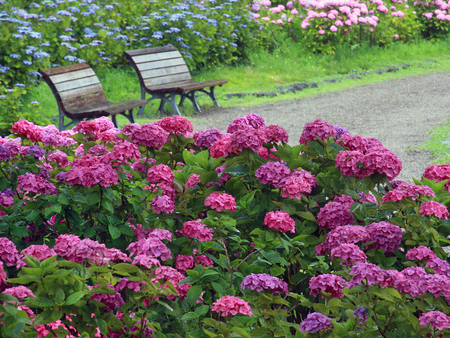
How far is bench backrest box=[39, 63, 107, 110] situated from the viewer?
673cm

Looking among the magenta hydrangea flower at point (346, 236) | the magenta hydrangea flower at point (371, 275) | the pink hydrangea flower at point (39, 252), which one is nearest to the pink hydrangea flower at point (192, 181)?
the magenta hydrangea flower at point (346, 236)

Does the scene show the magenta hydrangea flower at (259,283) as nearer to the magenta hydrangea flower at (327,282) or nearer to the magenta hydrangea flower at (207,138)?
the magenta hydrangea flower at (327,282)

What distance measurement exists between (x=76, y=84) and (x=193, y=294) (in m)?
5.70

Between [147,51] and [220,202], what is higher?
[220,202]

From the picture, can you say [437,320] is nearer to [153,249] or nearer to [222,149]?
[153,249]

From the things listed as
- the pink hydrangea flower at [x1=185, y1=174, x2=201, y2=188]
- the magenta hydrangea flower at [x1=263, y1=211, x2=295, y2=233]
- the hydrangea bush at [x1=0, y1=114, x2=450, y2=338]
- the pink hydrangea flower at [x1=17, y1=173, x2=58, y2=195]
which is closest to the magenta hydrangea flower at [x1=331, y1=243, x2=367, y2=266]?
the hydrangea bush at [x1=0, y1=114, x2=450, y2=338]

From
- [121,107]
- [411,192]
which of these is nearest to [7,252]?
[411,192]

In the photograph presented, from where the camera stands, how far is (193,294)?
1897 millimetres

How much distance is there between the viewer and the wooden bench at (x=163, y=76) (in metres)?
8.31

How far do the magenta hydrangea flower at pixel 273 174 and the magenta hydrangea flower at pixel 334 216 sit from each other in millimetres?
243

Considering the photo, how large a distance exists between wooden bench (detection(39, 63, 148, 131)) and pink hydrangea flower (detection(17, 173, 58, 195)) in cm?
436

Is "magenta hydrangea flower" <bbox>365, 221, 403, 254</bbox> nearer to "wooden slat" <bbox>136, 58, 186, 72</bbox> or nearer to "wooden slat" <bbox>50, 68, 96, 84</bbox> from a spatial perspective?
"wooden slat" <bbox>50, 68, 96, 84</bbox>

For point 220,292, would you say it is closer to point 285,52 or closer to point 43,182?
point 43,182

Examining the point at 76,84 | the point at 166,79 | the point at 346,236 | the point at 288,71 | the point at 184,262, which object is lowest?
the point at 288,71
